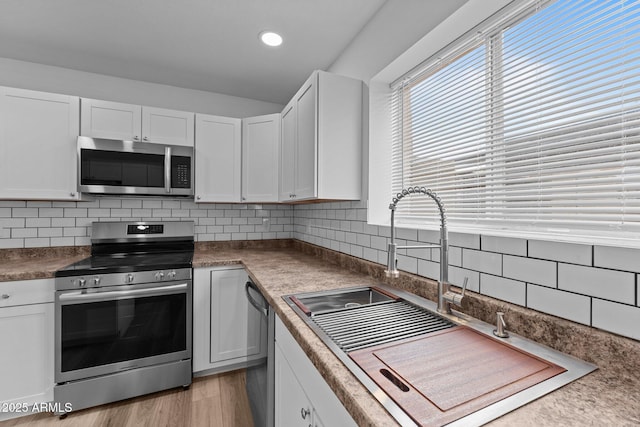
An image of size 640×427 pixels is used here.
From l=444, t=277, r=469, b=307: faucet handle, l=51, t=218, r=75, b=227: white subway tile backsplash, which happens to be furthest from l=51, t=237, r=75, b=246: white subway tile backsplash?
l=444, t=277, r=469, b=307: faucet handle

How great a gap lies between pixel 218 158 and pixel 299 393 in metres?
2.16

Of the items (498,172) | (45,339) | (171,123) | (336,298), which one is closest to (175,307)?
(45,339)

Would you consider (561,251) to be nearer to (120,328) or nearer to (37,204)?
(120,328)

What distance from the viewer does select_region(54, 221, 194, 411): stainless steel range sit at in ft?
5.97

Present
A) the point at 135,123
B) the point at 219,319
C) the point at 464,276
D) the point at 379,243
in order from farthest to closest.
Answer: the point at 135,123 → the point at 219,319 → the point at 379,243 → the point at 464,276

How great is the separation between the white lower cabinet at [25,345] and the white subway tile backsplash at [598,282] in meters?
2.62

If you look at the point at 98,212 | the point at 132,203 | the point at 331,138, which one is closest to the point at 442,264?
the point at 331,138

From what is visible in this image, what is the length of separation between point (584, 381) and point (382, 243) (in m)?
1.07

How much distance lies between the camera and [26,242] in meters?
2.31

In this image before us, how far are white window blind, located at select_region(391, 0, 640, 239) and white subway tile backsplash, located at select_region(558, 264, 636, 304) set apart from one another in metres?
0.16

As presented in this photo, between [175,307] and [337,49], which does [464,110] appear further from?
[175,307]

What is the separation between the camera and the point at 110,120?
229 centimetres

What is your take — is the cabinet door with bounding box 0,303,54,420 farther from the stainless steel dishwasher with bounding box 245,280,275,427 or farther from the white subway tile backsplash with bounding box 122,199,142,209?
the stainless steel dishwasher with bounding box 245,280,275,427

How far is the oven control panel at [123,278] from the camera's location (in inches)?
71.7
